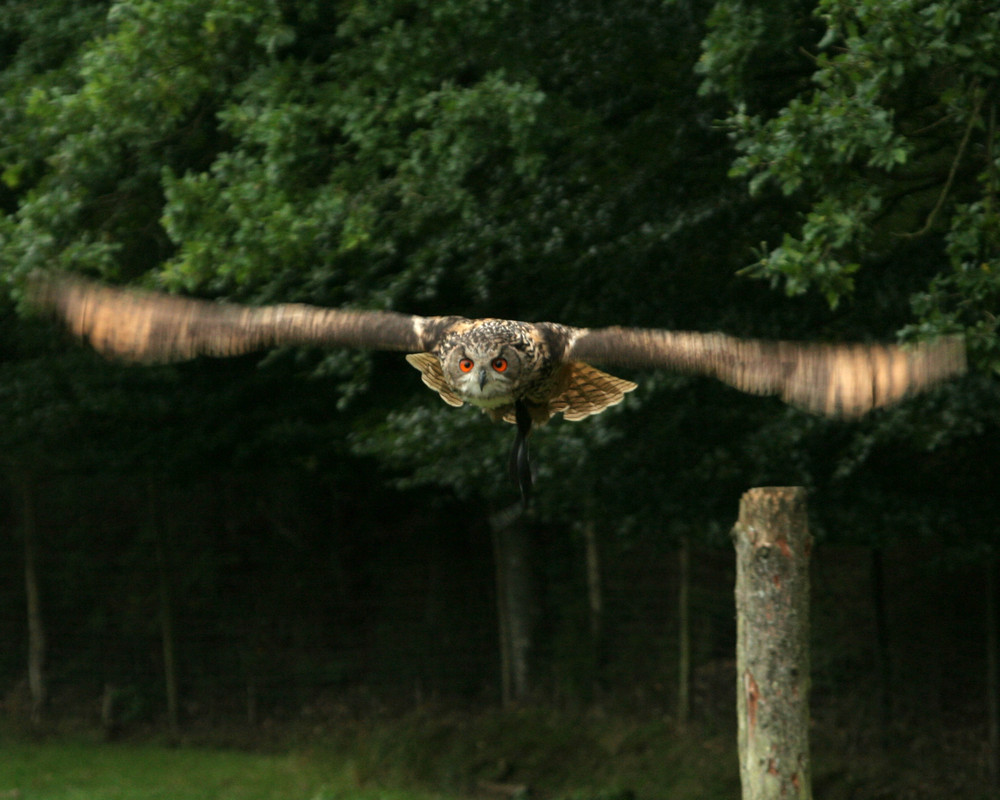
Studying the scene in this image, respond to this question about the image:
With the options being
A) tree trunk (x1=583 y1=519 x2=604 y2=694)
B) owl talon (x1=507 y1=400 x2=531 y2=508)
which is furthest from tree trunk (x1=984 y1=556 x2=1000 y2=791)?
owl talon (x1=507 y1=400 x2=531 y2=508)

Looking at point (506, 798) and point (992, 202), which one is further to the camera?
point (506, 798)

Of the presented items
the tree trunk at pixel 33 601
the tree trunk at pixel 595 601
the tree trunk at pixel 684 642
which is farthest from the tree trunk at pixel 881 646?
the tree trunk at pixel 33 601

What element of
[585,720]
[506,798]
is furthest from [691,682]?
[506,798]

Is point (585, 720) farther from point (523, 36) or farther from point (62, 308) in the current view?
point (62, 308)

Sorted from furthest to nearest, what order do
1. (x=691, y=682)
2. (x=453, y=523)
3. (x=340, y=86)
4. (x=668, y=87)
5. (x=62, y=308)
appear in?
(x=453, y=523) → (x=691, y=682) → (x=668, y=87) → (x=340, y=86) → (x=62, y=308)

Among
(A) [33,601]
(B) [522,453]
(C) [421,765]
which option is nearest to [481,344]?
(B) [522,453]

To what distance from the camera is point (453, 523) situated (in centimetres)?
1112

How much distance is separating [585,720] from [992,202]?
5910 mm

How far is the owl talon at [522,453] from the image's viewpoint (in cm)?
502

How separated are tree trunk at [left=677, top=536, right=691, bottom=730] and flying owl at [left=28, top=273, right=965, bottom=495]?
4.56 metres

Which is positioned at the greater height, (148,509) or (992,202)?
(992,202)

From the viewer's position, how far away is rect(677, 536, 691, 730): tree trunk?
372 inches

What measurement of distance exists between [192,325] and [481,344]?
44.5 inches

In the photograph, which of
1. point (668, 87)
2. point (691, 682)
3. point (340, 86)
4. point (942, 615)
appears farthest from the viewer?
point (691, 682)
